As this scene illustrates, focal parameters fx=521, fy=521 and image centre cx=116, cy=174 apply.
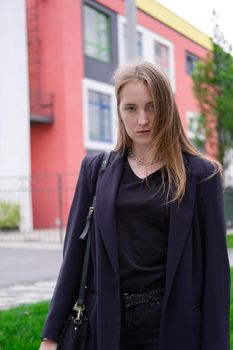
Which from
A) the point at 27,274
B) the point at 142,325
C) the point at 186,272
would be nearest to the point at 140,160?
the point at 186,272

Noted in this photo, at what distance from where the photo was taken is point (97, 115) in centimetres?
2067

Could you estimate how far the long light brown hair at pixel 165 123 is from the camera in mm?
1938

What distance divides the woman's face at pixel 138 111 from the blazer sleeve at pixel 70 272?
0.28 m

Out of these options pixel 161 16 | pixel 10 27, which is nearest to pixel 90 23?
pixel 10 27

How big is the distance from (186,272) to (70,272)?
0.48m

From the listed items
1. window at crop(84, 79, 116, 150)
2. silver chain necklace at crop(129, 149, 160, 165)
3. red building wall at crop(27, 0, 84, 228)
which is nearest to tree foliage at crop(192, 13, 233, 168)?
window at crop(84, 79, 116, 150)

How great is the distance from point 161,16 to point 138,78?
2408 cm

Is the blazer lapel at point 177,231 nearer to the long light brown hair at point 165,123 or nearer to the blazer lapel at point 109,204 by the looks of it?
the long light brown hair at point 165,123

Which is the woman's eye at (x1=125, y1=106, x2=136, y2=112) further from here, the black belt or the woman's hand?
the woman's hand

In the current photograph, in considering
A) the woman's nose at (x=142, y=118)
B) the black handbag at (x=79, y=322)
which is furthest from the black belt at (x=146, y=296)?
the woman's nose at (x=142, y=118)

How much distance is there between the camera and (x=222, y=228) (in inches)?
76.5

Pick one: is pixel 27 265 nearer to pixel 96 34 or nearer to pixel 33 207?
pixel 33 207

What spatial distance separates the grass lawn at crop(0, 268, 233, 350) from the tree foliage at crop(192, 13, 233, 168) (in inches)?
430

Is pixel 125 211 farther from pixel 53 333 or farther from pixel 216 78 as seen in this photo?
pixel 216 78
